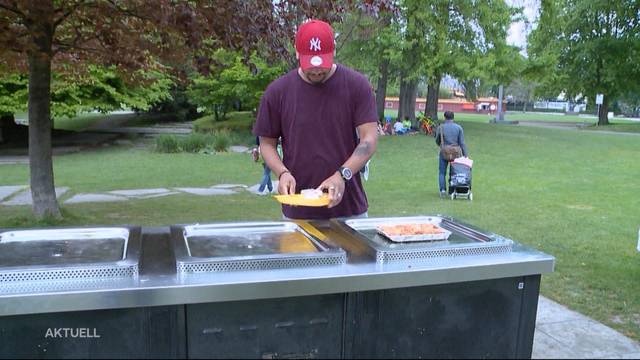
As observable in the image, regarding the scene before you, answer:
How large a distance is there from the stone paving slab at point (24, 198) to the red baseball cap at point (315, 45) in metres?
7.78

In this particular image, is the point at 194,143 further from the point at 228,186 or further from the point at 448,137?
the point at 448,137

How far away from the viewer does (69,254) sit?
210 centimetres

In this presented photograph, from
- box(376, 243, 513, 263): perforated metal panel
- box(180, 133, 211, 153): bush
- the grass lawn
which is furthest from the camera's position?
box(180, 133, 211, 153): bush

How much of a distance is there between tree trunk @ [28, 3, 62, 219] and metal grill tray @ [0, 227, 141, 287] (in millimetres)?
4953

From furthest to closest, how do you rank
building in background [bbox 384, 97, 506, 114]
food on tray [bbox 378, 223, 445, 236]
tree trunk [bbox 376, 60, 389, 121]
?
1. building in background [bbox 384, 97, 506, 114]
2. tree trunk [bbox 376, 60, 389, 121]
3. food on tray [bbox 378, 223, 445, 236]

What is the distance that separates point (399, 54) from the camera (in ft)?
66.6

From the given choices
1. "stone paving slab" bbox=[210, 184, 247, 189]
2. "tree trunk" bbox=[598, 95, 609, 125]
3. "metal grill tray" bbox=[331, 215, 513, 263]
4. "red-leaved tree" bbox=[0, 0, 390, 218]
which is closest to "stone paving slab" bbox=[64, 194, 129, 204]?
"red-leaved tree" bbox=[0, 0, 390, 218]

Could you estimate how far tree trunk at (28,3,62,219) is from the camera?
6.81 meters

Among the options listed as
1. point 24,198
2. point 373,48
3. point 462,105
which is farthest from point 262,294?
point 462,105

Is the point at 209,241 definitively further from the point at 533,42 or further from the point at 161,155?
the point at 533,42

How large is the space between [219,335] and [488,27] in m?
21.2

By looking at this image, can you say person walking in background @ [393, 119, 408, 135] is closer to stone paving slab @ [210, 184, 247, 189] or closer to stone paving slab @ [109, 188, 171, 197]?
stone paving slab @ [210, 184, 247, 189]

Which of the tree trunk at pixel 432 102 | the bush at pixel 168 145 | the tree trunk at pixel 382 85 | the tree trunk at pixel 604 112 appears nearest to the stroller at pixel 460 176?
the bush at pixel 168 145

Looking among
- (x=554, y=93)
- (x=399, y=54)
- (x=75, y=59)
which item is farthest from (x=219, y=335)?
(x=554, y=93)
